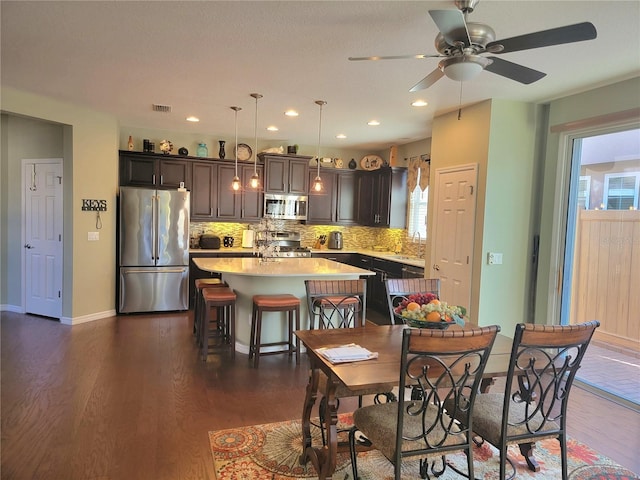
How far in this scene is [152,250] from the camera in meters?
5.82

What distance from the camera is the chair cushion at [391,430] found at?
73.9 inches

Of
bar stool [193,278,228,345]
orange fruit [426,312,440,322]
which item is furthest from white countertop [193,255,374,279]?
orange fruit [426,312,440,322]

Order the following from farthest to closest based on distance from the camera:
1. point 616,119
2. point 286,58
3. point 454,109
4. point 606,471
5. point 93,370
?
point 454,109, point 93,370, point 616,119, point 286,58, point 606,471

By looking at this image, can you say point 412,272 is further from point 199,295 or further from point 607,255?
point 199,295

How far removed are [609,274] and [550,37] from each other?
2.75 m

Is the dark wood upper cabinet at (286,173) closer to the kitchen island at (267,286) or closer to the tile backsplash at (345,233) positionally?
the tile backsplash at (345,233)

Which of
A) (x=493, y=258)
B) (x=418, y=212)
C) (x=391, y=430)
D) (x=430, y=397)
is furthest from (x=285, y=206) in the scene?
(x=430, y=397)

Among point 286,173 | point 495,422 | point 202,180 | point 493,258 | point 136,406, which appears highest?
point 286,173

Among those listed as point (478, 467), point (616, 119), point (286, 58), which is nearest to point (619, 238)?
point (616, 119)

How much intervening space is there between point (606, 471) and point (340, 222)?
546cm

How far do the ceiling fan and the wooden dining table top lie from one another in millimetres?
1524

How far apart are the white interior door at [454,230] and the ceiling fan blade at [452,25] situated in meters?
2.50

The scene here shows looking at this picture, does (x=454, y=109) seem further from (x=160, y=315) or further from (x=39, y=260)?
(x=39, y=260)

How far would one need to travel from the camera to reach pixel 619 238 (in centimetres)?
368
